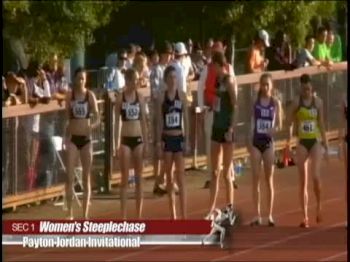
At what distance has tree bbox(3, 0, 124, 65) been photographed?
73.6 feet

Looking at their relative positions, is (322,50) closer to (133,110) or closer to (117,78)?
(117,78)

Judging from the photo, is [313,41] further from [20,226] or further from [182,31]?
[20,226]

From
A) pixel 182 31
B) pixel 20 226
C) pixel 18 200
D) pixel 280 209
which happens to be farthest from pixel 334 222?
pixel 182 31

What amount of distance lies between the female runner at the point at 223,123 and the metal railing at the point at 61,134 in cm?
253

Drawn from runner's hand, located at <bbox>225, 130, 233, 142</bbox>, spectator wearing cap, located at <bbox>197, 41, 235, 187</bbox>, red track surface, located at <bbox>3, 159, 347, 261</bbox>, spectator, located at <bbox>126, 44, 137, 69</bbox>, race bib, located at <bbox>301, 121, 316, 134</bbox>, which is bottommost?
red track surface, located at <bbox>3, 159, 347, 261</bbox>

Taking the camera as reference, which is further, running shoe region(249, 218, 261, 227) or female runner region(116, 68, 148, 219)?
running shoe region(249, 218, 261, 227)

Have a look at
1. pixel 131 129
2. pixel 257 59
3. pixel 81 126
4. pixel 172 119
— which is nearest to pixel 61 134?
pixel 81 126

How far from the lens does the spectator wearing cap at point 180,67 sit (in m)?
19.0

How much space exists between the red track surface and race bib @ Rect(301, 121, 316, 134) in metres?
1.12

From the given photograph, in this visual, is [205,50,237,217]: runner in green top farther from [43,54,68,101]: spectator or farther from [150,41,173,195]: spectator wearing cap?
[43,54,68,101]: spectator

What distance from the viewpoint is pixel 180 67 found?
20203 mm

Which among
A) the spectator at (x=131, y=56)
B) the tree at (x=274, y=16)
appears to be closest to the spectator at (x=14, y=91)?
the spectator at (x=131, y=56)

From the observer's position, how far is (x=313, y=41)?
83.7 feet

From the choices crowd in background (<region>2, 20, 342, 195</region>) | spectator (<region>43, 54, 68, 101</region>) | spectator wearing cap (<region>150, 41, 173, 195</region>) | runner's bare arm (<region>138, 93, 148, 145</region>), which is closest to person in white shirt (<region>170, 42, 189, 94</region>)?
crowd in background (<region>2, 20, 342, 195</region>)
